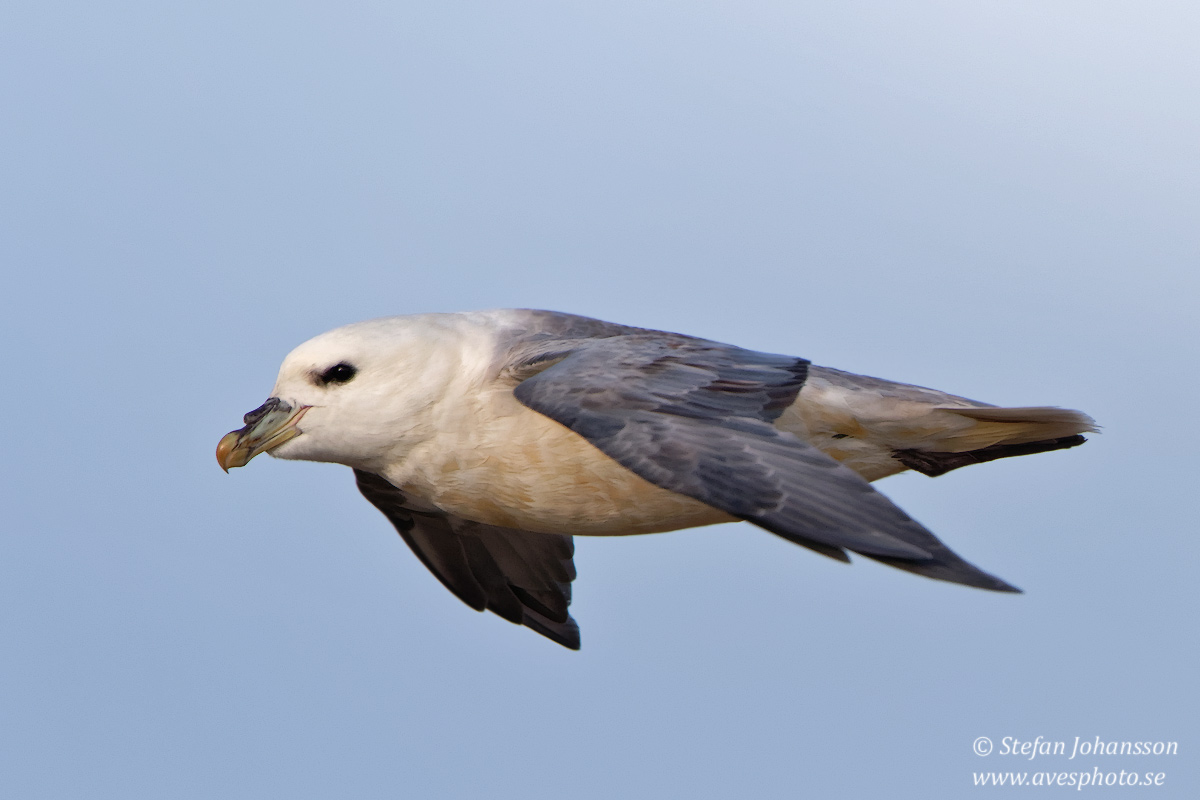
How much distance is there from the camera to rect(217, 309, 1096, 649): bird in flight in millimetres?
5180

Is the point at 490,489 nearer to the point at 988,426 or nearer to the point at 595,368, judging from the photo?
the point at 595,368

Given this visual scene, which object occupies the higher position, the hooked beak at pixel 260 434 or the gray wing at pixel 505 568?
the hooked beak at pixel 260 434

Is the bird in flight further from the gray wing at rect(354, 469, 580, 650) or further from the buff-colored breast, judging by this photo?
the gray wing at rect(354, 469, 580, 650)

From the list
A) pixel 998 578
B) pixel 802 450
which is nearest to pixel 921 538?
pixel 998 578

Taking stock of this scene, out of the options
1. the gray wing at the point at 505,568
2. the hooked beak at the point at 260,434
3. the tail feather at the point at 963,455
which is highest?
the tail feather at the point at 963,455

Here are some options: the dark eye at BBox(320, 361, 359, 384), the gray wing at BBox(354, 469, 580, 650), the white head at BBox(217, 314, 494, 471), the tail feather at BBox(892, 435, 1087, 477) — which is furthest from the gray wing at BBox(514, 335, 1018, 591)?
the gray wing at BBox(354, 469, 580, 650)

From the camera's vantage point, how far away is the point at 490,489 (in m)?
6.09

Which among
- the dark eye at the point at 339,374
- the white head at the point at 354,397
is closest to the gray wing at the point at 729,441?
the white head at the point at 354,397

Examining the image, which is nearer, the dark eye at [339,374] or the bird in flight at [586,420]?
the bird in flight at [586,420]

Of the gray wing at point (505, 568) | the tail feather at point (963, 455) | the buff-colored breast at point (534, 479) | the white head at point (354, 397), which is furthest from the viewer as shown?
the gray wing at point (505, 568)

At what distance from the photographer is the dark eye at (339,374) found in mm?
6098

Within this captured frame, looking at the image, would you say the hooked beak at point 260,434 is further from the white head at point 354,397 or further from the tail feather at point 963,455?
the tail feather at point 963,455

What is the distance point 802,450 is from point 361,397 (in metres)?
2.03

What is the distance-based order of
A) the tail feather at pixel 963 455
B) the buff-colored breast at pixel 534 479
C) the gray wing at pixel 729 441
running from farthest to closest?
the tail feather at pixel 963 455
the buff-colored breast at pixel 534 479
the gray wing at pixel 729 441
